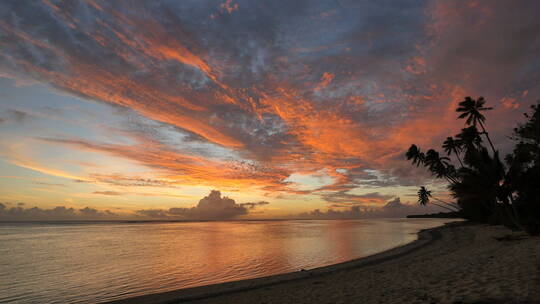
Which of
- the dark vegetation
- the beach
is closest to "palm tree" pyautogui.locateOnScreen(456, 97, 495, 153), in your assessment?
the dark vegetation

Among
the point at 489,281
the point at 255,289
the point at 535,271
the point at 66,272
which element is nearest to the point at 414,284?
the point at 489,281

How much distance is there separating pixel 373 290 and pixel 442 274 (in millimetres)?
4064

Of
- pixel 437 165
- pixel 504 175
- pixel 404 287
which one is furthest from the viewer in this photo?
pixel 437 165

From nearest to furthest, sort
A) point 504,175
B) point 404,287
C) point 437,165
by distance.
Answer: point 404,287
point 504,175
point 437,165

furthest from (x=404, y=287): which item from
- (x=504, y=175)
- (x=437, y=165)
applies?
(x=437, y=165)

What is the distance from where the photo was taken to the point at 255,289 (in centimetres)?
1745

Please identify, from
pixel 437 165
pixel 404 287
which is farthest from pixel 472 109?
pixel 404 287

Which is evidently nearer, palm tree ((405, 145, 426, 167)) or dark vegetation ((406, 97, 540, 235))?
dark vegetation ((406, 97, 540, 235))

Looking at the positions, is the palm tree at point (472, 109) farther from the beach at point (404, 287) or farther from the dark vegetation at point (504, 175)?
the beach at point (404, 287)

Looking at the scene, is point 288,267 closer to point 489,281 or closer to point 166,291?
point 166,291

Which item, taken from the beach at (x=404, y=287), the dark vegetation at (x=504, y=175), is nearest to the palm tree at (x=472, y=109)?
the dark vegetation at (x=504, y=175)

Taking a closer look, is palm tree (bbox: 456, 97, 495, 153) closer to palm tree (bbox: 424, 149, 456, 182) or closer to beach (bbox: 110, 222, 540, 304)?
palm tree (bbox: 424, 149, 456, 182)

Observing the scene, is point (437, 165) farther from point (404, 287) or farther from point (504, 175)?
point (404, 287)

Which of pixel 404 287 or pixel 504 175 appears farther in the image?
pixel 504 175
